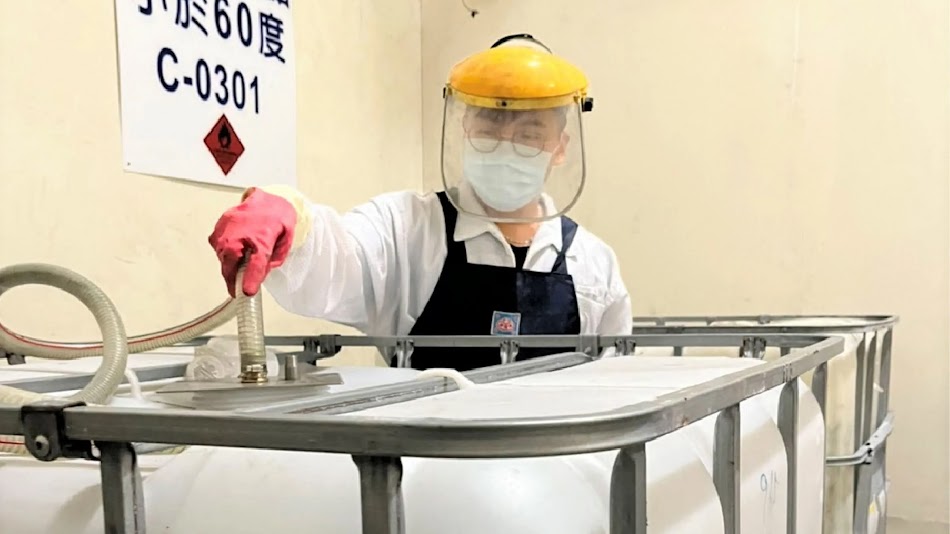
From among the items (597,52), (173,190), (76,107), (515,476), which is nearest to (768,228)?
(597,52)

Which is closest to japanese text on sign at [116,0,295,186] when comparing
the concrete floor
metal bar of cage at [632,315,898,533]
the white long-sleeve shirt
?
the white long-sleeve shirt

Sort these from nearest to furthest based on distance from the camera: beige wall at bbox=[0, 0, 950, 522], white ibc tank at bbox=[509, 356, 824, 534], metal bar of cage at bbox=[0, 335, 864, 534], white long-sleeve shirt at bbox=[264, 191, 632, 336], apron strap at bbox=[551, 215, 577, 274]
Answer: metal bar of cage at bbox=[0, 335, 864, 534], white ibc tank at bbox=[509, 356, 824, 534], white long-sleeve shirt at bbox=[264, 191, 632, 336], apron strap at bbox=[551, 215, 577, 274], beige wall at bbox=[0, 0, 950, 522]

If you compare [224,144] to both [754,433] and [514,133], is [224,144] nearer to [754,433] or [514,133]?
[514,133]

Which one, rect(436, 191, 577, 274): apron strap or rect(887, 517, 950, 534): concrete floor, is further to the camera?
rect(887, 517, 950, 534): concrete floor

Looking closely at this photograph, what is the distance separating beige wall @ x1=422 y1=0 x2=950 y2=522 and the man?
2.38 feet

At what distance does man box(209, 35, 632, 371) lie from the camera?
1122 mm

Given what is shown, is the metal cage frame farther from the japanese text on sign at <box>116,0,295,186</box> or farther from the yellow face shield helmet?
the japanese text on sign at <box>116,0,295,186</box>

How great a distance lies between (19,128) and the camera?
1.26 metres

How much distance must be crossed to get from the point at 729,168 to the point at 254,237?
142cm

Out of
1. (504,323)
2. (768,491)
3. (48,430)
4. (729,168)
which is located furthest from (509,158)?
(729,168)

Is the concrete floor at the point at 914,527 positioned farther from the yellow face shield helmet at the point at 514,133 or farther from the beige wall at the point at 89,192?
the beige wall at the point at 89,192

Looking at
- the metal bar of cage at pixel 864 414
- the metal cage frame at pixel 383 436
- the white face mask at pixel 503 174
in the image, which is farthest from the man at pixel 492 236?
the metal cage frame at pixel 383 436

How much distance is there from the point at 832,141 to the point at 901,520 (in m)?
0.81

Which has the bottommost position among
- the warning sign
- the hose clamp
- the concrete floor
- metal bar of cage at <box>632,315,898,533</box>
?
the concrete floor
